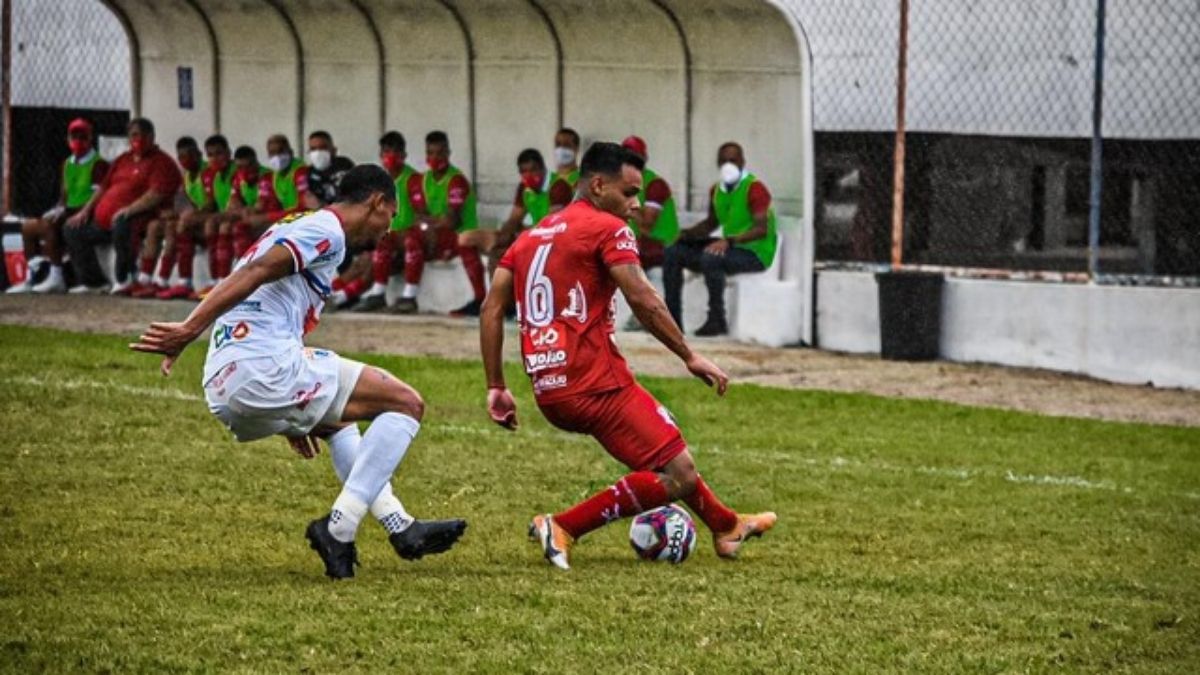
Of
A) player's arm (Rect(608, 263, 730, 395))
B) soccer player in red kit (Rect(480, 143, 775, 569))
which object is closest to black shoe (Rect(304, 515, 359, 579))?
soccer player in red kit (Rect(480, 143, 775, 569))

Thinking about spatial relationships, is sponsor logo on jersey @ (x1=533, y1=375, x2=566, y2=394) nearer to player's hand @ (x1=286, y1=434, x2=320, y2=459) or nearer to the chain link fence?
player's hand @ (x1=286, y1=434, x2=320, y2=459)

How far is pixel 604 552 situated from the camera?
9.25 m

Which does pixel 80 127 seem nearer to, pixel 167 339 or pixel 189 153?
pixel 189 153

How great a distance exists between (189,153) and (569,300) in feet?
44.0

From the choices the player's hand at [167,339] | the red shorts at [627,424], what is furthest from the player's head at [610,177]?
the player's hand at [167,339]

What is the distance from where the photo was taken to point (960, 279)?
55.0ft

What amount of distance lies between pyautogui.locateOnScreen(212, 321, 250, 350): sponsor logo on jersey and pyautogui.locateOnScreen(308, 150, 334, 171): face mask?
1242 centimetres

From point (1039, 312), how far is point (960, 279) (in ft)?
2.31

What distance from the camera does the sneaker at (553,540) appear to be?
341 inches

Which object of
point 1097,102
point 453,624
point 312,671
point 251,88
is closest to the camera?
point 312,671

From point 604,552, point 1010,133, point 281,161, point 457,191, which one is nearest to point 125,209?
point 281,161

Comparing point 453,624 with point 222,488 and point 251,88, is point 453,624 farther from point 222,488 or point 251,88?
point 251,88

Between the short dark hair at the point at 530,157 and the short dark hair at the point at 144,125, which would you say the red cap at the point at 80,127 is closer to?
the short dark hair at the point at 144,125

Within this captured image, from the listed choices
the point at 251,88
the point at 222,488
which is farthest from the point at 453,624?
the point at 251,88
